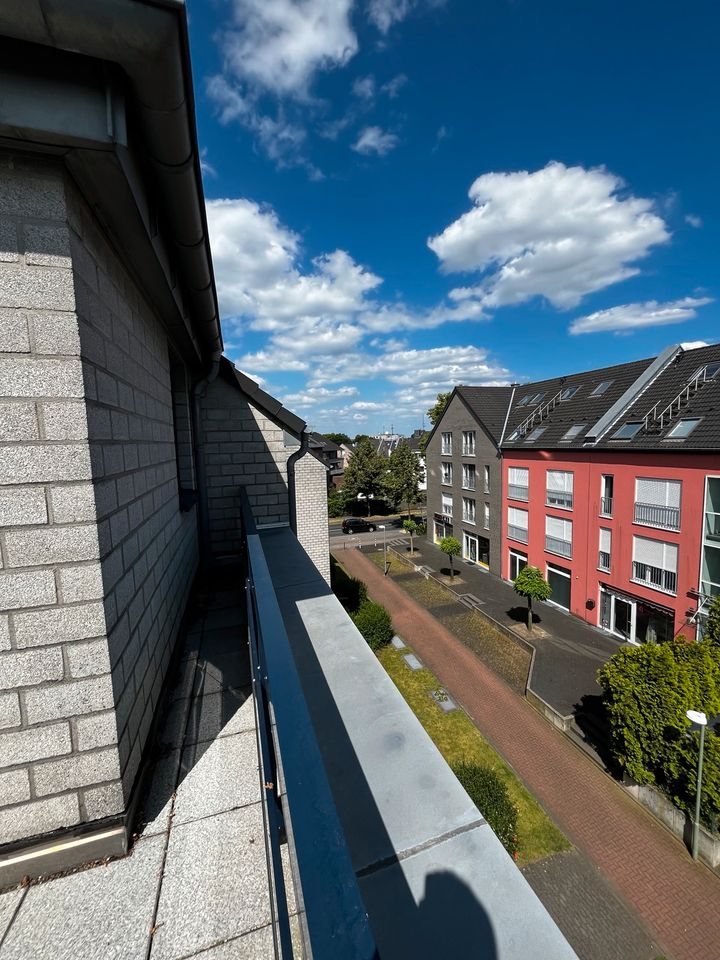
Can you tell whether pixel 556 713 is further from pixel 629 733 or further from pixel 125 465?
pixel 125 465

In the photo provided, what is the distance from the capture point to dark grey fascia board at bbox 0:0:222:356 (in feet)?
4.54

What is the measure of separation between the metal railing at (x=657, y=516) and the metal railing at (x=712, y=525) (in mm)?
800

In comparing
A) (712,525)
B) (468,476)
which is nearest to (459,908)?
(712,525)

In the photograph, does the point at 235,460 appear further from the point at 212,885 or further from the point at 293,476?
the point at 212,885

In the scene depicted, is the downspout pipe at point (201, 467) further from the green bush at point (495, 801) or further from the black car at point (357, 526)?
the black car at point (357, 526)

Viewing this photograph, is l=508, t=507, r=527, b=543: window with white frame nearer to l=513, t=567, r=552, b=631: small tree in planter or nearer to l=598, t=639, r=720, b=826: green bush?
l=513, t=567, r=552, b=631: small tree in planter

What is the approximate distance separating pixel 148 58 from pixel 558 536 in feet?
63.5

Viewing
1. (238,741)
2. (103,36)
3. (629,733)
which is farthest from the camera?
(629,733)

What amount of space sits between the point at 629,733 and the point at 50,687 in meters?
10.1

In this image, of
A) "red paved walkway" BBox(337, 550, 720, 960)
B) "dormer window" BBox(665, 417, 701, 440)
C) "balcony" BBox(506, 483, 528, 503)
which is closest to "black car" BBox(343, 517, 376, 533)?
"balcony" BBox(506, 483, 528, 503)

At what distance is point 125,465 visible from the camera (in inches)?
98.6

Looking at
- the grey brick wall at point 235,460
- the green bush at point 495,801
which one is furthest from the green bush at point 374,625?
the grey brick wall at point 235,460

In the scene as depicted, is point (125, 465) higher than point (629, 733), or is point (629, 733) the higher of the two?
point (125, 465)

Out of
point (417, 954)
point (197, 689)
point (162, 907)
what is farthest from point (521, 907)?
point (197, 689)
